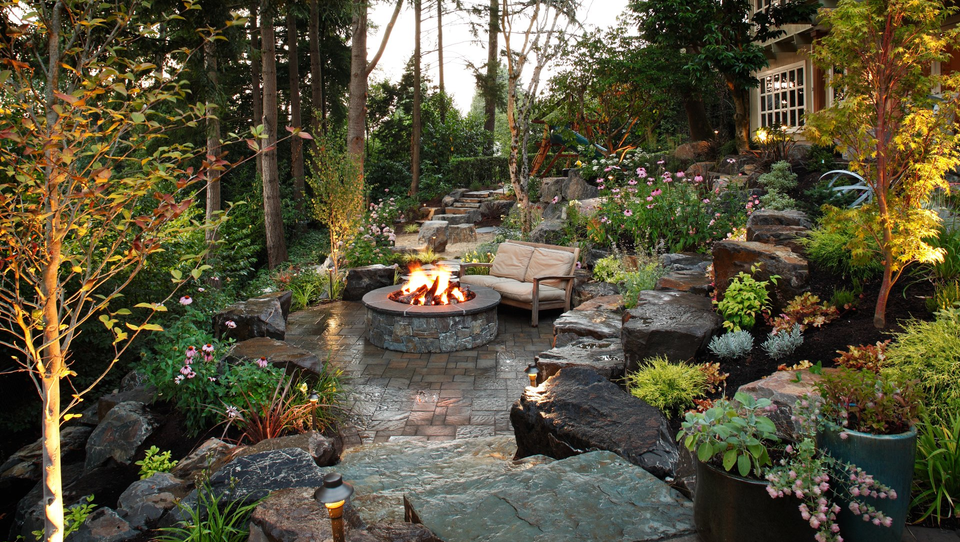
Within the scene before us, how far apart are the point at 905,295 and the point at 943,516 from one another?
226cm

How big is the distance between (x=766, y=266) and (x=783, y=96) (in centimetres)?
1185

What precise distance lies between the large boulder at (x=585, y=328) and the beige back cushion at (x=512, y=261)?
2448 mm

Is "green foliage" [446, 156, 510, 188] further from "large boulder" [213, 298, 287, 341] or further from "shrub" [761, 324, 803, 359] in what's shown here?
"shrub" [761, 324, 803, 359]

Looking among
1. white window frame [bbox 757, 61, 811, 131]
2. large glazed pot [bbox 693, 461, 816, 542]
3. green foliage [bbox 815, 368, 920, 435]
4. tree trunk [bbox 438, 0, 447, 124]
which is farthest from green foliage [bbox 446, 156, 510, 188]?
large glazed pot [bbox 693, 461, 816, 542]

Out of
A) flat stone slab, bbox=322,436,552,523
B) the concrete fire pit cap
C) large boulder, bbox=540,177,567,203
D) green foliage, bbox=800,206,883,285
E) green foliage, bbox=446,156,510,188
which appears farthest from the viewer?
green foliage, bbox=446,156,510,188

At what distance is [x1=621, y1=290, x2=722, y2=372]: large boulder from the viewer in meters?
4.42

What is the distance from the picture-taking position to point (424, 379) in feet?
18.9

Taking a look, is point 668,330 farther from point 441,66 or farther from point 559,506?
point 441,66

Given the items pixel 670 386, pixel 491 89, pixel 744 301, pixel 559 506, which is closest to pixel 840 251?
pixel 744 301

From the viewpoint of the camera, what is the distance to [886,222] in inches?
146

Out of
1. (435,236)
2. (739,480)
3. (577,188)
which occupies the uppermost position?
(577,188)

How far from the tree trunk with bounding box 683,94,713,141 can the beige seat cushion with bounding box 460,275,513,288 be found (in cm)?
805

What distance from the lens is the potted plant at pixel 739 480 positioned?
6.94 feet

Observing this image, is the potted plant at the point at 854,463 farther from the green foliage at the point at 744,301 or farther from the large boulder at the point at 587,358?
the large boulder at the point at 587,358
